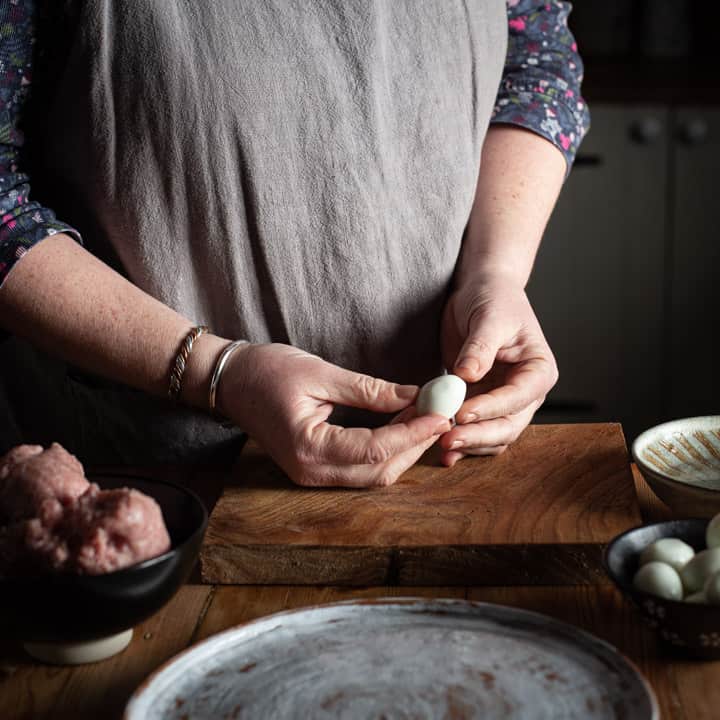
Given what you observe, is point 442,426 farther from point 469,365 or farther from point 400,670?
point 400,670

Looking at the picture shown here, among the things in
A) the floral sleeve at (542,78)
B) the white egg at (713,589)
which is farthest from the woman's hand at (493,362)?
the white egg at (713,589)

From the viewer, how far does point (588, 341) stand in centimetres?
261

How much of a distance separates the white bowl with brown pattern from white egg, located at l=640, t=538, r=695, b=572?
0.13 m

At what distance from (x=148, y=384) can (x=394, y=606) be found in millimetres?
403

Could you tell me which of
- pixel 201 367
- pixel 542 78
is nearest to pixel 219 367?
pixel 201 367

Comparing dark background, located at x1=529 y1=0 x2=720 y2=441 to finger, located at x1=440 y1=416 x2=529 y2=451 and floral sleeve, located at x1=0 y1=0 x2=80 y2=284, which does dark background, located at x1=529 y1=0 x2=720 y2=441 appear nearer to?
finger, located at x1=440 y1=416 x2=529 y2=451

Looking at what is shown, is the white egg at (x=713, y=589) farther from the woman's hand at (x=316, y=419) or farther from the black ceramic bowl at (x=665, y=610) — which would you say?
the woman's hand at (x=316, y=419)

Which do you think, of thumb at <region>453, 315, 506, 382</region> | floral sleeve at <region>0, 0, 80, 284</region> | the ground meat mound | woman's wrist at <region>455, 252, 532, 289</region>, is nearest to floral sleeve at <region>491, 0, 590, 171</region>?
woman's wrist at <region>455, 252, 532, 289</region>

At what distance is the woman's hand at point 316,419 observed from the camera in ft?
3.18

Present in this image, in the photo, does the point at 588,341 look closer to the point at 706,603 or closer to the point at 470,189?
the point at 470,189

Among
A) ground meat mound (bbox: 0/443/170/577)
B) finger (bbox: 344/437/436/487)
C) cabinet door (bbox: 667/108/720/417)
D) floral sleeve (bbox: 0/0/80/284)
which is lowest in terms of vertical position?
cabinet door (bbox: 667/108/720/417)

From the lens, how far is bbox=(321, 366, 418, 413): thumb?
3.26 ft

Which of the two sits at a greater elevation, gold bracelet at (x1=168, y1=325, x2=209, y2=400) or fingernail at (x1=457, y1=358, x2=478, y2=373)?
gold bracelet at (x1=168, y1=325, x2=209, y2=400)

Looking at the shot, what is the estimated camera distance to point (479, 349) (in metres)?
1.06
